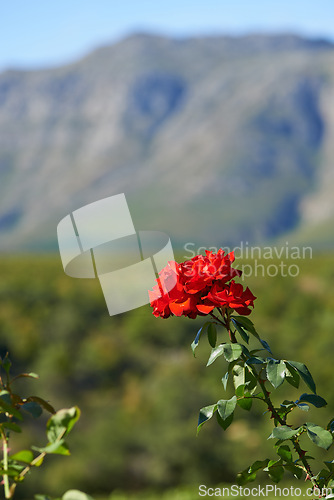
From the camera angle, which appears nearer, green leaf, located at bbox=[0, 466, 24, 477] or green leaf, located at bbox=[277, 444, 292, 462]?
green leaf, located at bbox=[0, 466, 24, 477]

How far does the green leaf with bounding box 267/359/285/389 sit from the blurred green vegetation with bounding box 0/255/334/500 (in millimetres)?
9112

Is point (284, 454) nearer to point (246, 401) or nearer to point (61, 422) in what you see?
point (246, 401)

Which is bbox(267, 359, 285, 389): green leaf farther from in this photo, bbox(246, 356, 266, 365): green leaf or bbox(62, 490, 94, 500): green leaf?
bbox(62, 490, 94, 500): green leaf

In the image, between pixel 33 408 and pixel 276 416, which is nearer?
pixel 33 408

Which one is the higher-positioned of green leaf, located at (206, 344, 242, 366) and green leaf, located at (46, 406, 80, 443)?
green leaf, located at (46, 406, 80, 443)

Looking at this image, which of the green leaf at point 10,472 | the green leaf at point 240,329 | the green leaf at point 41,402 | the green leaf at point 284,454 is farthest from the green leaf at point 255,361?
the green leaf at point 10,472

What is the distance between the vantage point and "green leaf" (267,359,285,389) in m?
1.53

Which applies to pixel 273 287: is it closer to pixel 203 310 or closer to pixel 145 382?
pixel 145 382

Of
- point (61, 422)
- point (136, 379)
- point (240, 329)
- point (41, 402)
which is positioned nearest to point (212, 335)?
point (240, 329)

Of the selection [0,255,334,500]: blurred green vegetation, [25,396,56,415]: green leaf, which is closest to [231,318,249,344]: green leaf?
[25,396,56,415]: green leaf

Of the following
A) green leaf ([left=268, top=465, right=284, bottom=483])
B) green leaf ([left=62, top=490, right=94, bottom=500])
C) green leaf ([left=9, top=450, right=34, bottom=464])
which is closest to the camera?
green leaf ([left=62, top=490, right=94, bottom=500])

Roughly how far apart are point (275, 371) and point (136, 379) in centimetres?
1626

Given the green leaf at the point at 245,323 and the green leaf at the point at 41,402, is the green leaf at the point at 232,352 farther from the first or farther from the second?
the green leaf at the point at 41,402

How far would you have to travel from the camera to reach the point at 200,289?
167cm
